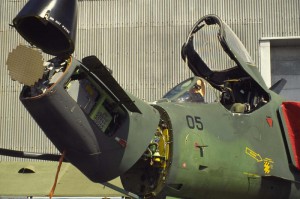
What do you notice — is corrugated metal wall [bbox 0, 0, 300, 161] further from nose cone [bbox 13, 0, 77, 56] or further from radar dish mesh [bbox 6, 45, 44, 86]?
radar dish mesh [bbox 6, 45, 44, 86]

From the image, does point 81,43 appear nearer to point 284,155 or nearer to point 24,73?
point 284,155

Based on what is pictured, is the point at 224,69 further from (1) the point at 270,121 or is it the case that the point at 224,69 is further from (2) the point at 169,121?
(2) the point at 169,121

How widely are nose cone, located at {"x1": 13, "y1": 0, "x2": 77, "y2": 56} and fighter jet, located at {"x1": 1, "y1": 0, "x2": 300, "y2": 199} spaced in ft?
0.03

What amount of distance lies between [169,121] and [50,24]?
1.99 metres

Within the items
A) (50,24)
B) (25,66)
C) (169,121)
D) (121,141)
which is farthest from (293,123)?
(25,66)

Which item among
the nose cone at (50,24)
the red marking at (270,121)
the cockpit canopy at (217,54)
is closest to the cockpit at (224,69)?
the cockpit canopy at (217,54)

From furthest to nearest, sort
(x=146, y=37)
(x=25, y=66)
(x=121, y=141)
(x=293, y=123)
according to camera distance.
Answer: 1. (x=146, y=37)
2. (x=293, y=123)
3. (x=121, y=141)
4. (x=25, y=66)

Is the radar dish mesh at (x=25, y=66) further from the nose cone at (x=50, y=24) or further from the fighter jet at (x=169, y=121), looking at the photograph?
the nose cone at (x=50, y=24)

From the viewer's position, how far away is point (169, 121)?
6.75 m

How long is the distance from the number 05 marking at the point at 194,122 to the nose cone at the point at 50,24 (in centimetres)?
195

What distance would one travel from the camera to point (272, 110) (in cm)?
825

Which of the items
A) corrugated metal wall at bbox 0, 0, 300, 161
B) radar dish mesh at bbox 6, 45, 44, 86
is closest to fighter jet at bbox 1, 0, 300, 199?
radar dish mesh at bbox 6, 45, 44, 86

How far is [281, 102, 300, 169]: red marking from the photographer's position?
26.9 feet

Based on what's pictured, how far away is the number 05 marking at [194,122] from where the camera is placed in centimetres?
697
